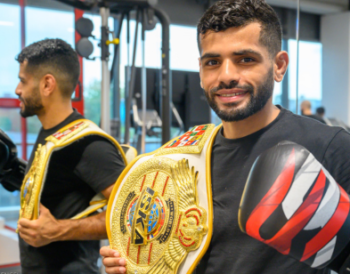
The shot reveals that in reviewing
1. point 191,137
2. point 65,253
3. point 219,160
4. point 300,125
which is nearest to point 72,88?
point 65,253

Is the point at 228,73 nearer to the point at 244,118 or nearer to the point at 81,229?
the point at 244,118

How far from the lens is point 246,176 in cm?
85

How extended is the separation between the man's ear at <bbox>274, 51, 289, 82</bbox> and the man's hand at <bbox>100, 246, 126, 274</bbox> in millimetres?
593

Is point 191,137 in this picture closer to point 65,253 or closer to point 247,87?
point 247,87


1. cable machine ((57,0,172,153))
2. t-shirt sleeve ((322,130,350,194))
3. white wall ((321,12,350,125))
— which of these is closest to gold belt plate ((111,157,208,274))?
t-shirt sleeve ((322,130,350,194))

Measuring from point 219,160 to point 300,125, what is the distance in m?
0.21

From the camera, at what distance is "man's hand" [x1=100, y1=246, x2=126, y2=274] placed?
0.96 meters

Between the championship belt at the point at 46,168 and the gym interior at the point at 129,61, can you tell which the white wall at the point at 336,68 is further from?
the championship belt at the point at 46,168

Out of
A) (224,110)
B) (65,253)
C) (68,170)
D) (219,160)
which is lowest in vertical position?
(65,253)

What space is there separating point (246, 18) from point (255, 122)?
24cm

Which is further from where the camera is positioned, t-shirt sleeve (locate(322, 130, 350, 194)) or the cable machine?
the cable machine

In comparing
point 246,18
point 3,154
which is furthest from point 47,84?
point 246,18

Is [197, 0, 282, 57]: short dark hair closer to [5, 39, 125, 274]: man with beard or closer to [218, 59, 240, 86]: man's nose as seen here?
[218, 59, 240, 86]: man's nose

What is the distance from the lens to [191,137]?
1.04 metres
